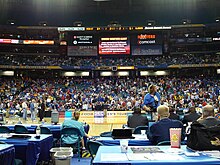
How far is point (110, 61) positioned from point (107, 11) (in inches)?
284

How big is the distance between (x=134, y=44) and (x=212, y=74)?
11772 millimetres

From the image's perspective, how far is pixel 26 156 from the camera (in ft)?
18.6

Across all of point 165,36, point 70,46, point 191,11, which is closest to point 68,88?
point 70,46

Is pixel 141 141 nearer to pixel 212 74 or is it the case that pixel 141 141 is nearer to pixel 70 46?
pixel 70 46

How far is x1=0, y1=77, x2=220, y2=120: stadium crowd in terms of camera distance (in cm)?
2759

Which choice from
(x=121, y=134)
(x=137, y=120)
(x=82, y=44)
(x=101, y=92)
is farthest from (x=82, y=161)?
(x=82, y=44)

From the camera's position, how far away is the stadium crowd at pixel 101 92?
2759cm

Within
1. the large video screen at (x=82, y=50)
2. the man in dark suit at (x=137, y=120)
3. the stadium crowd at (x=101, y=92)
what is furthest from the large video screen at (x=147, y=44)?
the man in dark suit at (x=137, y=120)

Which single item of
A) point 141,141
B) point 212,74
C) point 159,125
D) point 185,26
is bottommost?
point 141,141

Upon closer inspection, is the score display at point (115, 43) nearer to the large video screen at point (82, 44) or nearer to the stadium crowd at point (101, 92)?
the large video screen at point (82, 44)

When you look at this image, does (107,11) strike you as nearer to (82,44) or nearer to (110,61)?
(82,44)

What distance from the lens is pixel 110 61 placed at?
39.4 meters

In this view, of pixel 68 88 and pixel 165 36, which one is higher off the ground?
pixel 165 36

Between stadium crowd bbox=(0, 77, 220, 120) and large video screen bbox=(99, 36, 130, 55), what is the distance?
14.4 ft
